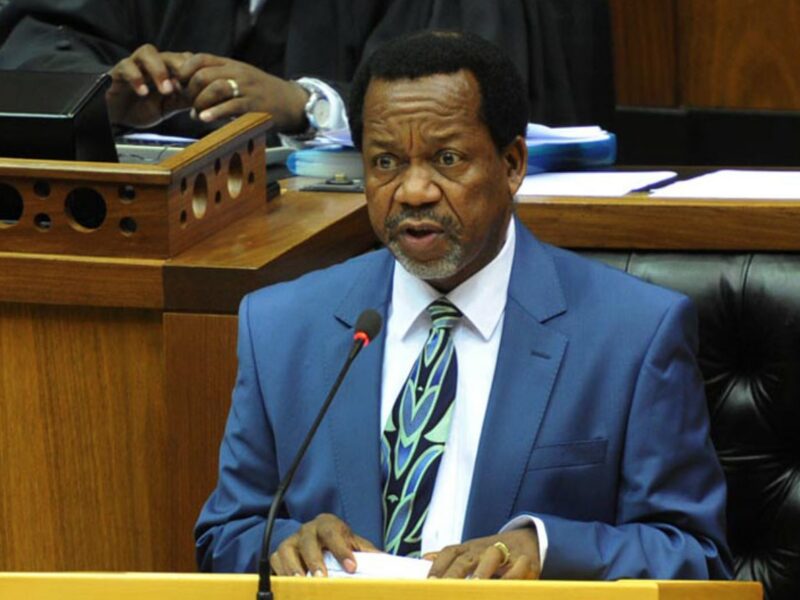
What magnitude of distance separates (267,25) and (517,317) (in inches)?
70.2

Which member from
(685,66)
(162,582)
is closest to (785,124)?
(685,66)

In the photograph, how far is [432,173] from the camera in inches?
78.8

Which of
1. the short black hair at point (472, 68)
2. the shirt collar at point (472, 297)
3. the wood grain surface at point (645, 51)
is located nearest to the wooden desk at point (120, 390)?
the shirt collar at point (472, 297)

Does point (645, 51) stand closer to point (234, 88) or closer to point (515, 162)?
point (234, 88)

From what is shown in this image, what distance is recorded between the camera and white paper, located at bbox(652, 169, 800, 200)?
8.25 ft

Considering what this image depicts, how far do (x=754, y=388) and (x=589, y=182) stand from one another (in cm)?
41

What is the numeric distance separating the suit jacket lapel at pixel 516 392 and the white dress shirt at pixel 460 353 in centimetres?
2

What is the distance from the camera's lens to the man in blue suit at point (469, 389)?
198 cm

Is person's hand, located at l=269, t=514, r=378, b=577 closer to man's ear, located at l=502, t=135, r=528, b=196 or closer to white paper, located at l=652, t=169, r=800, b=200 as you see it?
man's ear, located at l=502, t=135, r=528, b=196

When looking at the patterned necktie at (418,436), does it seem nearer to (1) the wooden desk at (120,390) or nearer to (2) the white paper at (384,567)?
(2) the white paper at (384,567)

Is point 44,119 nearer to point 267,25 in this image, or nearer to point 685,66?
point 267,25

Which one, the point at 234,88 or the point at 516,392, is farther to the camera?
the point at 234,88

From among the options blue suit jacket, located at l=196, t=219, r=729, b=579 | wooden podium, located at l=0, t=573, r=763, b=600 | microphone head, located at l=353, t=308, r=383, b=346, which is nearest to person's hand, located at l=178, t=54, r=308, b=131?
blue suit jacket, located at l=196, t=219, r=729, b=579

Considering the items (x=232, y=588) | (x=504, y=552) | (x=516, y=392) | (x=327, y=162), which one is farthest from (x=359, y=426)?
(x=327, y=162)
